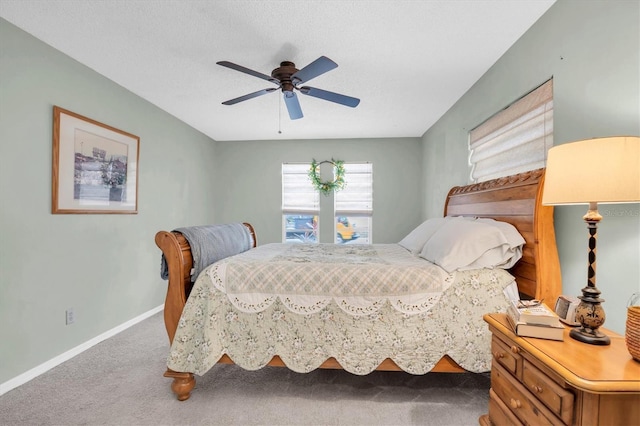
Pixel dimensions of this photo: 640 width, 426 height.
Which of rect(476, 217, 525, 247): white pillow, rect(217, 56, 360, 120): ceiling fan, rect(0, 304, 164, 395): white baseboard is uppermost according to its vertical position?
rect(217, 56, 360, 120): ceiling fan

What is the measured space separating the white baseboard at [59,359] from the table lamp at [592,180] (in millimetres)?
3290

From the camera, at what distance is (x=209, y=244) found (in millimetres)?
2229

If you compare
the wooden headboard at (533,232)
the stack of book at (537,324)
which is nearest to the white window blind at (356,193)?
the wooden headboard at (533,232)

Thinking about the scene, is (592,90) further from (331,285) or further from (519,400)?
(331,285)

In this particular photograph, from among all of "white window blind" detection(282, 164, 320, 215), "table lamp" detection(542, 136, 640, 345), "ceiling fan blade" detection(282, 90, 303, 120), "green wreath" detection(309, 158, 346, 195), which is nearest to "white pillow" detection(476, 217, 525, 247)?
"table lamp" detection(542, 136, 640, 345)

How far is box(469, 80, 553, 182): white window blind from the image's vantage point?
2014 mm

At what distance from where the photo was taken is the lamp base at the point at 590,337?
111 cm

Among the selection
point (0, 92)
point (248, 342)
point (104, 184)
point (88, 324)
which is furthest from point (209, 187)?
point (248, 342)

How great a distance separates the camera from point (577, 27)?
171 cm

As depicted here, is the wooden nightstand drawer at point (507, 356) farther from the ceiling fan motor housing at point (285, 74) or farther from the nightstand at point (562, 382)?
the ceiling fan motor housing at point (285, 74)

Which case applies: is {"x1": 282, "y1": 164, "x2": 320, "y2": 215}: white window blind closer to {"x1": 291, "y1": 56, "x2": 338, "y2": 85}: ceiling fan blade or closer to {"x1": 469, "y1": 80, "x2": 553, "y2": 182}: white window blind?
{"x1": 469, "y1": 80, "x2": 553, "y2": 182}: white window blind

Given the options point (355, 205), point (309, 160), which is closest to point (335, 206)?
point (355, 205)

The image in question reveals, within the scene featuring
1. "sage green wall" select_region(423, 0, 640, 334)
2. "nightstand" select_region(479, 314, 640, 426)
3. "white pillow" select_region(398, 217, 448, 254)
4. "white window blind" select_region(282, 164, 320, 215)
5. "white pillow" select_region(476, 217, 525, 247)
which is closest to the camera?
"nightstand" select_region(479, 314, 640, 426)

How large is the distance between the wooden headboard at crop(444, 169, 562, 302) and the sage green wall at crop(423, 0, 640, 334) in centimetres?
11
